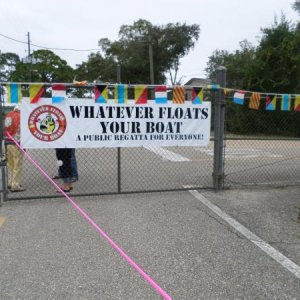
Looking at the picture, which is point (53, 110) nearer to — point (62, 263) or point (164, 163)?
point (62, 263)

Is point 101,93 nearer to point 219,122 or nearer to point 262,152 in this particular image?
point 219,122

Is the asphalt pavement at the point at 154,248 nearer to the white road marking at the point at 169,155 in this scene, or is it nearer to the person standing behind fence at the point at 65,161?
the person standing behind fence at the point at 65,161

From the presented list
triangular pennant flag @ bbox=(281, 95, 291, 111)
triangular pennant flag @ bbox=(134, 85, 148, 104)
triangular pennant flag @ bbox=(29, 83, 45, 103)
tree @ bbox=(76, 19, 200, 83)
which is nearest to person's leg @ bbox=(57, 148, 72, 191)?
triangular pennant flag @ bbox=(29, 83, 45, 103)

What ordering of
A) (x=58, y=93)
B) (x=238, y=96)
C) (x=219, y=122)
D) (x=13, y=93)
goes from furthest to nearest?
(x=238, y=96) → (x=219, y=122) → (x=58, y=93) → (x=13, y=93)

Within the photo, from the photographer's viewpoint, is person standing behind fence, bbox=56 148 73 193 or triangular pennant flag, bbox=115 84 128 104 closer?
triangular pennant flag, bbox=115 84 128 104

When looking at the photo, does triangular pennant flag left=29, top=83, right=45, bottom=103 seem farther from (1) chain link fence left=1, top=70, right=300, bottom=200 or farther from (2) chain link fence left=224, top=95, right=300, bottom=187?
(2) chain link fence left=224, top=95, right=300, bottom=187

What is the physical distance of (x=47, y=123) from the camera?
5.73 metres

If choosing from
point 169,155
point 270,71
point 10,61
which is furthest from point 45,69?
point 169,155

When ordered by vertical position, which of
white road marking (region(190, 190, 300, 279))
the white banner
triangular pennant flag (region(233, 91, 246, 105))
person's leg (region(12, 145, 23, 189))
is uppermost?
triangular pennant flag (region(233, 91, 246, 105))

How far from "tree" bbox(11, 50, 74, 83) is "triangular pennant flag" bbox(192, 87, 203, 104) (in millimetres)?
56584

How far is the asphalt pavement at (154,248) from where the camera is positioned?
10.6 feet

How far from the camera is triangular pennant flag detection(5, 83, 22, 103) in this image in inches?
214

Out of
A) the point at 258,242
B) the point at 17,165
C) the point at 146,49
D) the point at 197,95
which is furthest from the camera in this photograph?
the point at 146,49

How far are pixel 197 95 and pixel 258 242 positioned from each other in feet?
9.39
